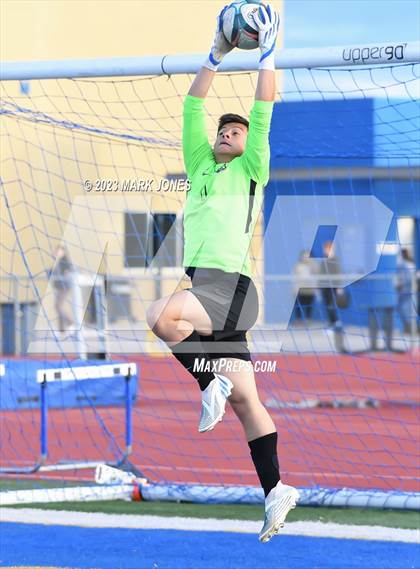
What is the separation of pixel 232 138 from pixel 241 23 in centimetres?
54

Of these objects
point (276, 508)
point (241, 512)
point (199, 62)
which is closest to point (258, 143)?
point (276, 508)

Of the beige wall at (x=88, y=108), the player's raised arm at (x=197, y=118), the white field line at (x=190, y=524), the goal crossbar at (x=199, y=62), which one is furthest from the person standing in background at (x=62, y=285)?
the player's raised arm at (x=197, y=118)

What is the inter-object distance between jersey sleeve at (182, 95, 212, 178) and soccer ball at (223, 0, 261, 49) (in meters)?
0.39

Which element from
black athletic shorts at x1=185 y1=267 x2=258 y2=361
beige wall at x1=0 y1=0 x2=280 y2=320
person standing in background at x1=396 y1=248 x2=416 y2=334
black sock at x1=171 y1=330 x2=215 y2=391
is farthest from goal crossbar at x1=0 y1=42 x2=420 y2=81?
person standing in background at x1=396 y1=248 x2=416 y2=334

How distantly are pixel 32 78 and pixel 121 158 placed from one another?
21.3ft

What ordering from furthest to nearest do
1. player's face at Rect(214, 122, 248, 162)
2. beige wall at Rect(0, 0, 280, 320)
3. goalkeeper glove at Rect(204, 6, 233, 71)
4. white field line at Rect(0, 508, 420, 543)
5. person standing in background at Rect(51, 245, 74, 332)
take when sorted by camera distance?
person standing in background at Rect(51, 245, 74, 332)
beige wall at Rect(0, 0, 280, 320)
white field line at Rect(0, 508, 420, 543)
player's face at Rect(214, 122, 248, 162)
goalkeeper glove at Rect(204, 6, 233, 71)

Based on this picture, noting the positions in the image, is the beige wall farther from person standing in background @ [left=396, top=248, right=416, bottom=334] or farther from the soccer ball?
the soccer ball

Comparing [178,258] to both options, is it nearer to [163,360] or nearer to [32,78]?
[163,360]

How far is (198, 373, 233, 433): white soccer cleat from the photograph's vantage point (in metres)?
5.15

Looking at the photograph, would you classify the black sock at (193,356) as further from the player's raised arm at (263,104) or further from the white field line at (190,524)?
the white field line at (190,524)

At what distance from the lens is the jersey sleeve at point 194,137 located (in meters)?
5.60

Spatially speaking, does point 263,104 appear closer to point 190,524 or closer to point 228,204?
point 228,204

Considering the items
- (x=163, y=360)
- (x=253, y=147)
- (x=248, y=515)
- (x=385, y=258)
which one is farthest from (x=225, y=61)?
(x=385, y=258)

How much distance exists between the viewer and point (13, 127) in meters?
12.1
